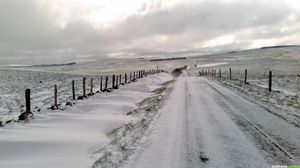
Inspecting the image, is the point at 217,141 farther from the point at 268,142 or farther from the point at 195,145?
the point at 268,142

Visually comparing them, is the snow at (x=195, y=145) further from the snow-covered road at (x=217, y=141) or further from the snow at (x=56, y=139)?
the snow at (x=56, y=139)

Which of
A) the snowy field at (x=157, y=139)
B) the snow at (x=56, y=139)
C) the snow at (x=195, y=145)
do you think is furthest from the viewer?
the snow at (x=56, y=139)

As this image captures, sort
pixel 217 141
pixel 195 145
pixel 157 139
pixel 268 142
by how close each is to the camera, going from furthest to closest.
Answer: pixel 157 139, pixel 217 141, pixel 268 142, pixel 195 145

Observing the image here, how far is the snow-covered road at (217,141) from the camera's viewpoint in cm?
741

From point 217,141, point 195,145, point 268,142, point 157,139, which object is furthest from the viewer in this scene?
point 157,139

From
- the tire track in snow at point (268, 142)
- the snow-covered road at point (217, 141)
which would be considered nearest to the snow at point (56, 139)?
the snow-covered road at point (217, 141)

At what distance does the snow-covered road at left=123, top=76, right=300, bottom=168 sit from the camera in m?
7.41

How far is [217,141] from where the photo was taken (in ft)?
30.2

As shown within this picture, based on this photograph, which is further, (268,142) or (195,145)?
(268,142)

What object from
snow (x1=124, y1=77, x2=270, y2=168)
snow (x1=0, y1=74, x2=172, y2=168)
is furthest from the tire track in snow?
snow (x1=0, y1=74, x2=172, y2=168)

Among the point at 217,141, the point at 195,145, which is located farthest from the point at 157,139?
the point at 217,141

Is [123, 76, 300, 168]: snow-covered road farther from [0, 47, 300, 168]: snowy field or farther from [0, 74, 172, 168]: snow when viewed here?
[0, 74, 172, 168]: snow

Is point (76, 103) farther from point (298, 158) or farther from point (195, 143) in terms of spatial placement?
point (298, 158)

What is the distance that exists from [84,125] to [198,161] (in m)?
5.27
